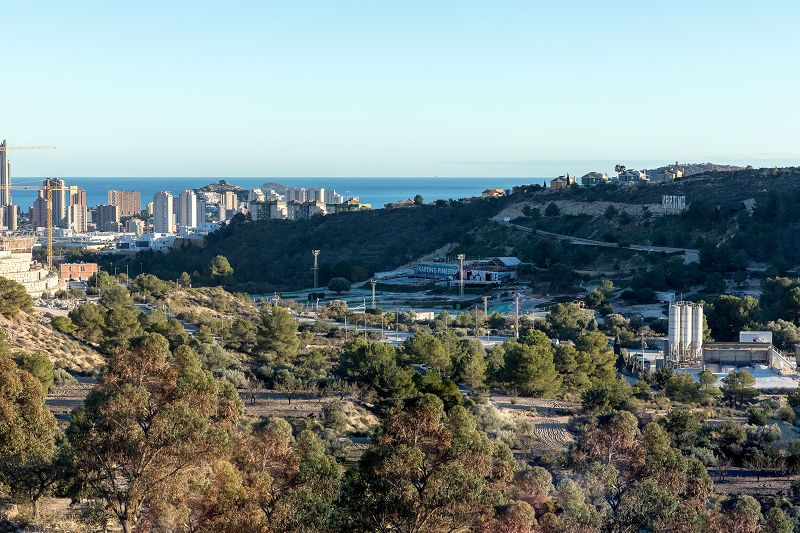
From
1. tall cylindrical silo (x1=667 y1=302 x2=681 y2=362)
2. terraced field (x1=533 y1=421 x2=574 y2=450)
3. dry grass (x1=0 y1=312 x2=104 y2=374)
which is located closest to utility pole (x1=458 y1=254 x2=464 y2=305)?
tall cylindrical silo (x1=667 y1=302 x2=681 y2=362)

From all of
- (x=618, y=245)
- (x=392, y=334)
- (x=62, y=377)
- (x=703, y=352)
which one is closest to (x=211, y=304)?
(x=392, y=334)

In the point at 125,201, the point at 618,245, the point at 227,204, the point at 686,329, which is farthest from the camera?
the point at 227,204

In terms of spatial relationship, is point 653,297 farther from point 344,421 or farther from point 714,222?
point 344,421

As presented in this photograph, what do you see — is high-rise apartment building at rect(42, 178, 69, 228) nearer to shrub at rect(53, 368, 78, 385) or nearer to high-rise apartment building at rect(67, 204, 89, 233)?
high-rise apartment building at rect(67, 204, 89, 233)

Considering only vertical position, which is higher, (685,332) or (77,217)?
(77,217)

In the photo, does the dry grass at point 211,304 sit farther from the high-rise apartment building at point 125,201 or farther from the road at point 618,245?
the high-rise apartment building at point 125,201

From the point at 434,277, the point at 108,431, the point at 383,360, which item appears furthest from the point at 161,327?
the point at 434,277

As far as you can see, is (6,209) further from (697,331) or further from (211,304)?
(697,331)
